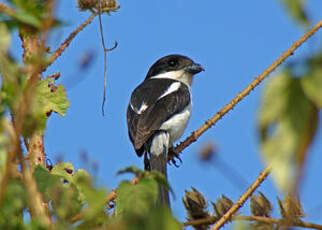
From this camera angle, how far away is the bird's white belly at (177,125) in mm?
5078

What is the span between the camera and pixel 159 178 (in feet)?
3.85

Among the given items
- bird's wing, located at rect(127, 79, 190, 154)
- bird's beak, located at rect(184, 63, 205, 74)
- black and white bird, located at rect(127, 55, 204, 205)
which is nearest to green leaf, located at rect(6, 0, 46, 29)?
black and white bird, located at rect(127, 55, 204, 205)

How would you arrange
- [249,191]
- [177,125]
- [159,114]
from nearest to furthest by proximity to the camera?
[249,191] → [159,114] → [177,125]

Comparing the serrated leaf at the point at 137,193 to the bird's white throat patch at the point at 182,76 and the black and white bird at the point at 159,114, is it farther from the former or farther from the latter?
the bird's white throat patch at the point at 182,76

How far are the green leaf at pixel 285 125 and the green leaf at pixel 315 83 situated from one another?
0.04ft

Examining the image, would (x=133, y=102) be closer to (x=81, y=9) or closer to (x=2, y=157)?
(x=81, y=9)

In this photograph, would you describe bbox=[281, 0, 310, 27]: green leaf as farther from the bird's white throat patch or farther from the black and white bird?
the bird's white throat patch

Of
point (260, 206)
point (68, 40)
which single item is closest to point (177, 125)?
point (68, 40)

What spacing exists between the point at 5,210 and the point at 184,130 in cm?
439

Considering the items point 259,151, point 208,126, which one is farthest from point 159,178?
point 208,126

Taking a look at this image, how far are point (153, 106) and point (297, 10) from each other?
4584mm

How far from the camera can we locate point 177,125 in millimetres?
5188

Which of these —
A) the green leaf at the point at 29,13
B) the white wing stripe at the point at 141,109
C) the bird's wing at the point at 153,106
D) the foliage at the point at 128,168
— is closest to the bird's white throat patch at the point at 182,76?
the bird's wing at the point at 153,106

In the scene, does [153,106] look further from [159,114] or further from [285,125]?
[285,125]
